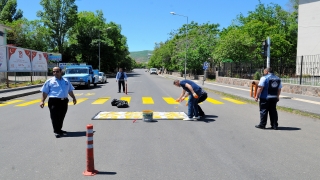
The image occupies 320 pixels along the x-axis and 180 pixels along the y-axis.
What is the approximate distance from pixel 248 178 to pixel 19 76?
3055cm

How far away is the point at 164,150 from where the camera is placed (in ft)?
20.5

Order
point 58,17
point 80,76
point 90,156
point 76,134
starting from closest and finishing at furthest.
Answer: point 90,156 < point 76,134 < point 80,76 < point 58,17

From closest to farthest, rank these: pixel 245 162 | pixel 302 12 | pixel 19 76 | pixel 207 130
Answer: pixel 245 162, pixel 207 130, pixel 19 76, pixel 302 12

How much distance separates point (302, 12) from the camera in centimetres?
3481

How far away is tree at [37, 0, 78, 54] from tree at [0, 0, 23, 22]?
730 inches

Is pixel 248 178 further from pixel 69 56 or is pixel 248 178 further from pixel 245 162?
pixel 69 56

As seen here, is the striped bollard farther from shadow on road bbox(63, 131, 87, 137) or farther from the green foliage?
the green foliage

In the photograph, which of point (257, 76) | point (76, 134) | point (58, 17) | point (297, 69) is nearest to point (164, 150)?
point (76, 134)

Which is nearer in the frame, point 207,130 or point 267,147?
point 267,147

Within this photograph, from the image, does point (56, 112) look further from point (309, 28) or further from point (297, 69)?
point (309, 28)

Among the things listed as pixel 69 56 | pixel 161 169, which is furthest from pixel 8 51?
pixel 69 56

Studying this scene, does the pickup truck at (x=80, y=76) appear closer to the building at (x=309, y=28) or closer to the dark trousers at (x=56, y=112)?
the dark trousers at (x=56, y=112)

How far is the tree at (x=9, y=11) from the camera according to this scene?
80562 millimetres

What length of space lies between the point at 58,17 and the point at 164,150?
67.0 metres
